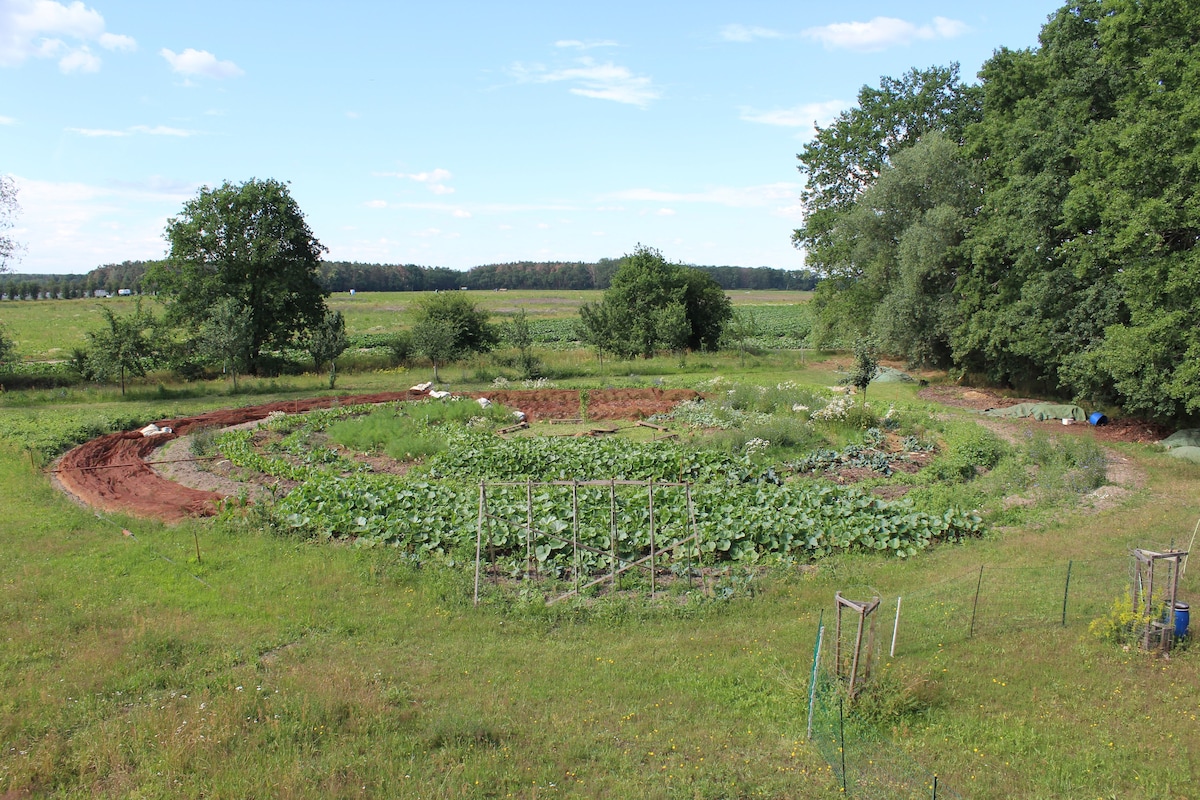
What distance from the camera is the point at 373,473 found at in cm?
1836

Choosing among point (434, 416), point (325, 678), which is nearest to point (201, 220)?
point (434, 416)

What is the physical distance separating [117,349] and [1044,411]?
3472 cm

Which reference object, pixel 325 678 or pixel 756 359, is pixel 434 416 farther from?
pixel 756 359

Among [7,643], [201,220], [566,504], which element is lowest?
[7,643]

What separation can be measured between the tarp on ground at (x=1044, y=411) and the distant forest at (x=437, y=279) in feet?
341

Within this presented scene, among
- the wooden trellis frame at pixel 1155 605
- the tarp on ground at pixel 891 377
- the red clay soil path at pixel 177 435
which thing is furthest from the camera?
the tarp on ground at pixel 891 377

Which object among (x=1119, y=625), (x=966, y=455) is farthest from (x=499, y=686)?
(x=966, y=455)

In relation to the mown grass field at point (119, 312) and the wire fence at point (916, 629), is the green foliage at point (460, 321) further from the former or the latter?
the wire fence at point (916, 629)

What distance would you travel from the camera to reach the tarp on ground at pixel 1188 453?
61.7ft

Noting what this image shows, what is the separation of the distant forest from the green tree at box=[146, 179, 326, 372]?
88.6 metres

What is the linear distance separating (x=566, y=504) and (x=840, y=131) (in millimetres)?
34638

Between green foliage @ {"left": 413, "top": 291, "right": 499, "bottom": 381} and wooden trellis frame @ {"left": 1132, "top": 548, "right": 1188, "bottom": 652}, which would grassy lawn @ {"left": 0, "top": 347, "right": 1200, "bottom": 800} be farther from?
green foliage @ {"left": 413, "top": 291, "right": 499, "bottom": 381}

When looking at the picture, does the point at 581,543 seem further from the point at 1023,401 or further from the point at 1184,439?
the point at 1023,401

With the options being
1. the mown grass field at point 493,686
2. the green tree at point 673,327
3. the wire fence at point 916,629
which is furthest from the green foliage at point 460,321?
the wire fence at point 916,629
